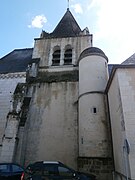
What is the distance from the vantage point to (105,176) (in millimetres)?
9102

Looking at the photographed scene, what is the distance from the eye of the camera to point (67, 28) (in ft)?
63.1

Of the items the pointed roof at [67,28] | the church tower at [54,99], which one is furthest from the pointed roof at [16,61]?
the pointed roof at [67,28]

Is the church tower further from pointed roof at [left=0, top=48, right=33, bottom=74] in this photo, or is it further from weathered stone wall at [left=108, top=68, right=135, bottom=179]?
weathered stone wall at [left=108, top=68, right=135, bottom=179]

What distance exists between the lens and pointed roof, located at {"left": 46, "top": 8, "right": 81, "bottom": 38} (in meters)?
18.2

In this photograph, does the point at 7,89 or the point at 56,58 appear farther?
the point at 56,58

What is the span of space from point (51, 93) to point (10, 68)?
202 inches

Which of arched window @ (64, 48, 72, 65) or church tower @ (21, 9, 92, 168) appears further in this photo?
arched window @ (64, 48, 72, 65)

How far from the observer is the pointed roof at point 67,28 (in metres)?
18.2

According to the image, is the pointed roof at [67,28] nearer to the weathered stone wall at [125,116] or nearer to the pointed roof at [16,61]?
the pointed roof at [16,61]

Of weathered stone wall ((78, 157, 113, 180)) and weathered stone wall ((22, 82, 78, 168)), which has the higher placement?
weathered stone wall ((22, 82, 78, 168))

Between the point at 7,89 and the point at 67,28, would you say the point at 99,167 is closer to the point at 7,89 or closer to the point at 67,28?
the point at 7,89

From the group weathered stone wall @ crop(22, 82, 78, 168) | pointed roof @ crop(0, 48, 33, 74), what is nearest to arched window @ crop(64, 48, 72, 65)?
weathered stone wall @ crop(22, 82, 78, 168)

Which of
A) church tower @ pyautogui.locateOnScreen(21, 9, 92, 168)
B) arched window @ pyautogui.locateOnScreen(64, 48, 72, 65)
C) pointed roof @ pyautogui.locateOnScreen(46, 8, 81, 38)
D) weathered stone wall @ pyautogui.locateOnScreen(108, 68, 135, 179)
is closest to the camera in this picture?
weathered stone wall @ pyautogui.locateOnScreen(108, 68, 135, 179)

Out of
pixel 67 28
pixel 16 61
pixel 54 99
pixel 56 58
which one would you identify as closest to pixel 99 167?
pixel 54 99
